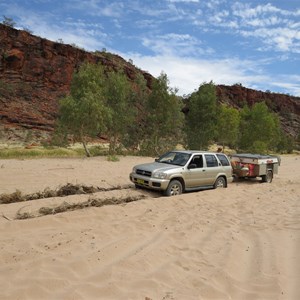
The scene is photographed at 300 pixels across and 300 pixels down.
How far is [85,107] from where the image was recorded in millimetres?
24344

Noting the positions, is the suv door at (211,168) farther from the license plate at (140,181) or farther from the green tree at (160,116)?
the green tree at (160,116)

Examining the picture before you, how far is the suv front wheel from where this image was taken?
1123 centimetres

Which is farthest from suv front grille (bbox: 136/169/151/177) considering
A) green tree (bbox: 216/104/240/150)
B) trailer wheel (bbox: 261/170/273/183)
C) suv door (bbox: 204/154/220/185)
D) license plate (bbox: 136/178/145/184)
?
green tree (bbox: 216/104/240/150)

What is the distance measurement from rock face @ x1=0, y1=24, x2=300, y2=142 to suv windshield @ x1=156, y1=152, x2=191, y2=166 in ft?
95.9

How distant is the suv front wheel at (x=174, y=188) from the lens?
11.2 m

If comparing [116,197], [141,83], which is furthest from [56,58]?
[116,197]

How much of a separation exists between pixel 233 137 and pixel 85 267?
37.9m

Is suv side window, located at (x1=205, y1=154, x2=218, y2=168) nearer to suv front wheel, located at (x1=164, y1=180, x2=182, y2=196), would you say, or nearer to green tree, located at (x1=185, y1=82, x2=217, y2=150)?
suv front wheel, located at (x1=164, y1=180, x2=182, y2=196)

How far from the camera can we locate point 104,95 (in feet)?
90.5

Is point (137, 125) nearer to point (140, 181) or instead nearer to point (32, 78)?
point (140, 181)

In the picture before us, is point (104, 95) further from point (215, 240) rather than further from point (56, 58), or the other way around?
point (56, 58)

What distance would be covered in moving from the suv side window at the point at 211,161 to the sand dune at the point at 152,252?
324 centimetres

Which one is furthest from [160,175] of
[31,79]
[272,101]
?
[272,101]

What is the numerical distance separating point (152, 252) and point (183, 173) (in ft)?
20.8
